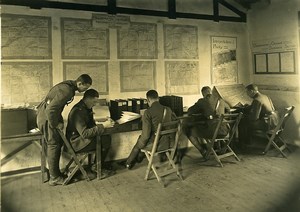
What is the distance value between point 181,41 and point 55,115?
1.35 metres

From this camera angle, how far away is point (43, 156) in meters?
2.14

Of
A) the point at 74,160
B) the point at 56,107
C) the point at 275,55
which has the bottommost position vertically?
the point at 74,160

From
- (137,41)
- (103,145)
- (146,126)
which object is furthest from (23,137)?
(137,41)

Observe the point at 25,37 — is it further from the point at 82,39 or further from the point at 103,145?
the point at 103,145

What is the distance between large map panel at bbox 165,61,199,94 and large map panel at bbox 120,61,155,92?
17 cm

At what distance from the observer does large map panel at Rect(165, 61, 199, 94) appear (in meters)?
2.57

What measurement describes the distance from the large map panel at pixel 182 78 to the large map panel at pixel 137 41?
0.22 m

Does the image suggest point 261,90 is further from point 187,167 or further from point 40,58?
point 40,58

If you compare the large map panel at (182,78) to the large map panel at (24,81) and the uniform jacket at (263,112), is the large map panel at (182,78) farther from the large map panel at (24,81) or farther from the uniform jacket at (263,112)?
the large map panel at (24,81)

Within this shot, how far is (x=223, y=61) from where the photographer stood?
251 cm

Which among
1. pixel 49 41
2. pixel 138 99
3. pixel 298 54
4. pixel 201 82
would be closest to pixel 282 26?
pixel 298 54

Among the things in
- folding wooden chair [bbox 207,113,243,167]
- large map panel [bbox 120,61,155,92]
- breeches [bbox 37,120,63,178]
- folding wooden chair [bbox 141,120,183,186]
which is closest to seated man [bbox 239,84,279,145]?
folding wooden chair [bbox 207,113,243,167]

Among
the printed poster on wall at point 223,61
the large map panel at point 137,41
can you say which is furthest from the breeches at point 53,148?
the printed poster on wall at point 223,61

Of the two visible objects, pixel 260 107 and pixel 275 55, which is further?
pixel 260 107
